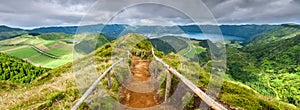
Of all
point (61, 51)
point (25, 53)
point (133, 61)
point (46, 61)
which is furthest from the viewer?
point (61, 51)

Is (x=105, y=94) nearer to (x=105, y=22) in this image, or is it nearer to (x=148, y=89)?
(x=148, y=89)

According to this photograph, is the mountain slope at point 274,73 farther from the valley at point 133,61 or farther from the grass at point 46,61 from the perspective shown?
the grass at point 46,61

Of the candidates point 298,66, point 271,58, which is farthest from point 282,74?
point 271,58

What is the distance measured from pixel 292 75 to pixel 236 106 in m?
167

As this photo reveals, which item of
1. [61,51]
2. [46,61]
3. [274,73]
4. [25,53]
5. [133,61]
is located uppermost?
[133,61]

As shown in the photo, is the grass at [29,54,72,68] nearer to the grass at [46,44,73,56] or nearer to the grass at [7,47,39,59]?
the grass at [7,47,39,59]

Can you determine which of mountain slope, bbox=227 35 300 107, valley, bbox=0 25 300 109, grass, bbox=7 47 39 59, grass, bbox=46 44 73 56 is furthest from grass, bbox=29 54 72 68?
mountain slope, bbox=227 35 300 107

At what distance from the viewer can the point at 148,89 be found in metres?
9.56

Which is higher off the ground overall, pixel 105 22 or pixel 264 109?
pixel 105 22

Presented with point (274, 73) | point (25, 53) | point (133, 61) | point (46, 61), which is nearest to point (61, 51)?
point (25, 53)

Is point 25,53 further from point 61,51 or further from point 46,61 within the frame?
point 61,51

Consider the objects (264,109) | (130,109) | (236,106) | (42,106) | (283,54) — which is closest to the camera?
(236,106)

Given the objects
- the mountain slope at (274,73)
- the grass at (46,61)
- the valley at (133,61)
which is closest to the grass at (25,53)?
the valley at (133,61)

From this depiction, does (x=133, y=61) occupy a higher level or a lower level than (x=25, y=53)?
higher
